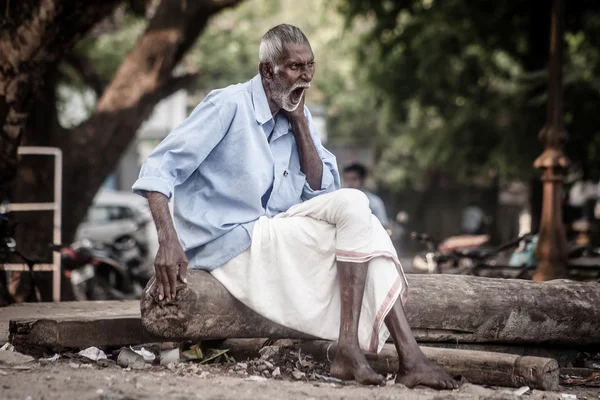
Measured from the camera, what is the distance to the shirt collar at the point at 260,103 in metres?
4.65

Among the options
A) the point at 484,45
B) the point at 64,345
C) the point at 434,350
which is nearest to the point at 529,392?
the point at 434,350

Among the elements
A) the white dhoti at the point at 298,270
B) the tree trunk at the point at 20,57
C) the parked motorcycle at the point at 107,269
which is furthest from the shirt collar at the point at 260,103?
the parked motorcycle at the point at 107,269

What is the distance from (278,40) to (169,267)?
4.05ft

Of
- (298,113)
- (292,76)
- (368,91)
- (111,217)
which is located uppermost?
(368,91)

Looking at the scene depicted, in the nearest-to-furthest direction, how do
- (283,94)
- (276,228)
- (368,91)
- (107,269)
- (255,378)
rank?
(255,378), (276,228), (283,94), (107,269), (368,91)

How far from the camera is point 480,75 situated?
16.5 m

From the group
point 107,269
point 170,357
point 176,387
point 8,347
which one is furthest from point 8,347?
point 107,269

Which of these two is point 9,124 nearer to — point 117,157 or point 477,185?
point 117,157

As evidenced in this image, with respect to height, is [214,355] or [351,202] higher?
[351,202]

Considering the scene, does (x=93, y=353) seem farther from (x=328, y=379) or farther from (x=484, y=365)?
(x=484, y=365)

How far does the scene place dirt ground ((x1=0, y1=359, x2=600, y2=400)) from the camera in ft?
12.4

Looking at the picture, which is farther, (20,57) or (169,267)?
(20,57)

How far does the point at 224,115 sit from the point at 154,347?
1395mm

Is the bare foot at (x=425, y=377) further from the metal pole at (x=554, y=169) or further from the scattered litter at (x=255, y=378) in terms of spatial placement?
the metal pole at (x=554, y=169)
